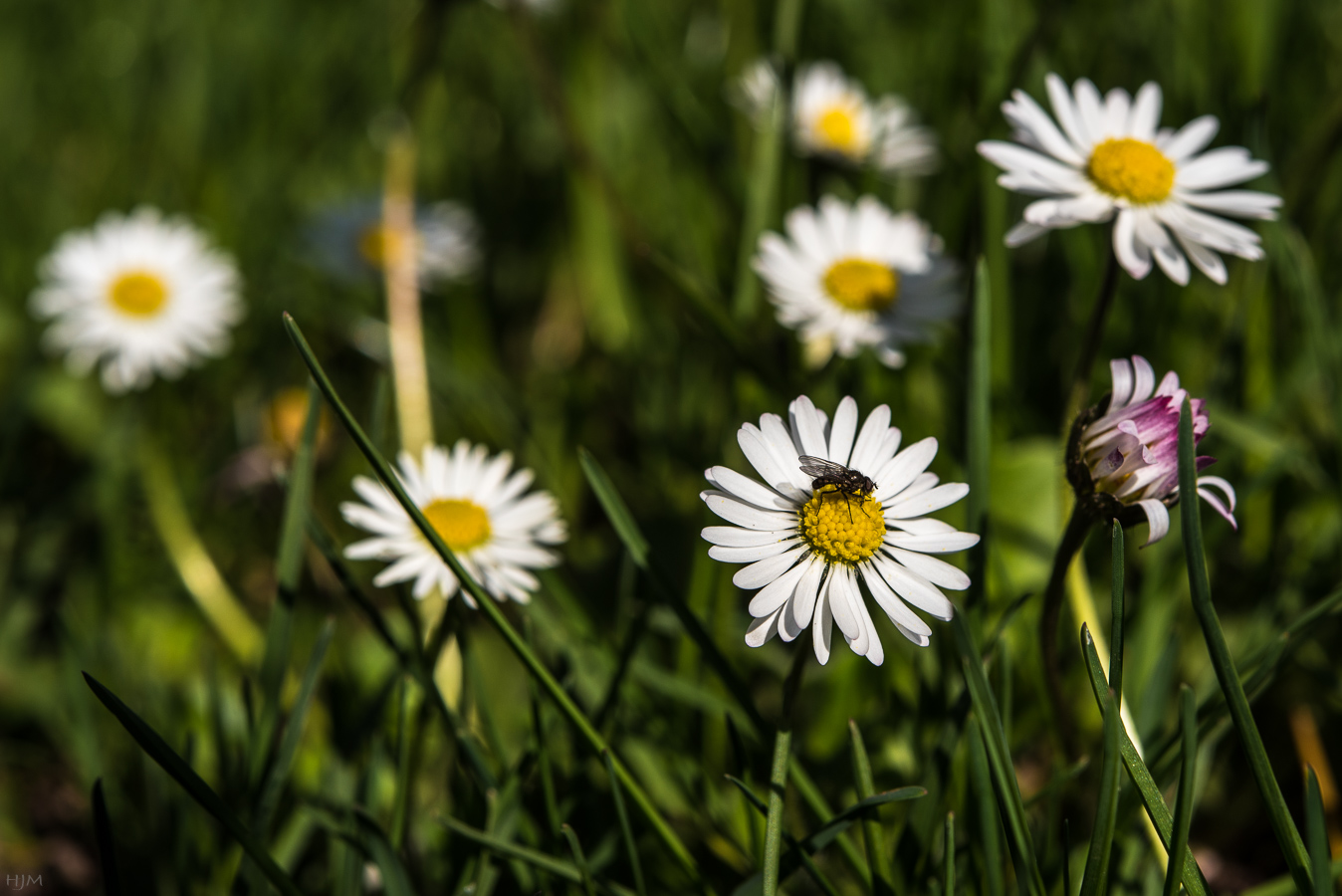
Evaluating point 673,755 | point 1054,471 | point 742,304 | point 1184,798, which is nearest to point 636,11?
point 742,304

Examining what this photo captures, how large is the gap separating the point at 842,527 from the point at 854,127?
1.48m

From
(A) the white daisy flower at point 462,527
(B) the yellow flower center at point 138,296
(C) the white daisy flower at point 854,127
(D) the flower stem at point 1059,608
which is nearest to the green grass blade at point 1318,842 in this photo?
(D) the flower stem at point 1059,608

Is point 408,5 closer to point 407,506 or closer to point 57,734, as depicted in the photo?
point 57,734

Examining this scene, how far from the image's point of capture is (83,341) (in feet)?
6.26

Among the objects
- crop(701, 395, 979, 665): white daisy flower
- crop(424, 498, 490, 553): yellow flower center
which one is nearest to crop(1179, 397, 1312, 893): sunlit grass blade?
crop(701, 395, 979, 665): white daisy flower

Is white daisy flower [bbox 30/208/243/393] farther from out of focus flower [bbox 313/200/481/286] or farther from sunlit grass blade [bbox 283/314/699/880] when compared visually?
sunlit grass blade [bbox 283/314/699/880]

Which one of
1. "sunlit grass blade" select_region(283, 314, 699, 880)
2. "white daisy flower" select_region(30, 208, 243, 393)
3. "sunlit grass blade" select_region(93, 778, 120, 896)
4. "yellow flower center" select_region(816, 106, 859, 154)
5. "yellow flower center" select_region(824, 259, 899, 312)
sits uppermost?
"yellow flower center" select_region(816, 106, 859, 154)

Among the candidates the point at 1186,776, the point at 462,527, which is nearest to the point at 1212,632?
the point at 1186,776

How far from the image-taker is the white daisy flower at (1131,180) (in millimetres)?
1085

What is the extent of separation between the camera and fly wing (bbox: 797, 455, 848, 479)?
2.81 ft

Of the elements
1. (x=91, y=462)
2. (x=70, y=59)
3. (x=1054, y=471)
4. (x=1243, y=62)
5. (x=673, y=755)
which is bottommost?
(x=673, y=755)

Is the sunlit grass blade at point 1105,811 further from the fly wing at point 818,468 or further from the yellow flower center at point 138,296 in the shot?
the yellow flower center at point 138,296

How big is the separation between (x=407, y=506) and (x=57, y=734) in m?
1.01

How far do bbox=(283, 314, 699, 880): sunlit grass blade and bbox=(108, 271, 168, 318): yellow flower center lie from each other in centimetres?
137
